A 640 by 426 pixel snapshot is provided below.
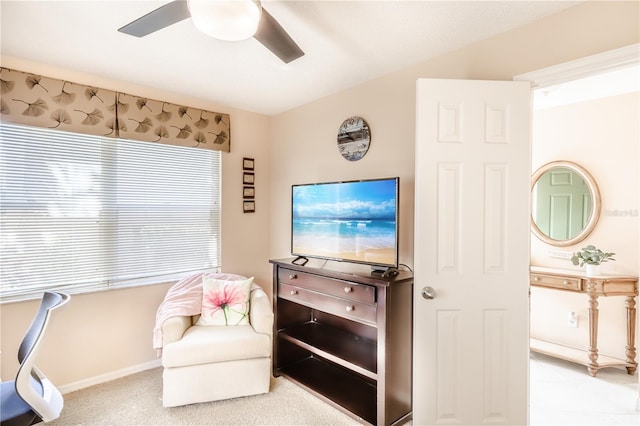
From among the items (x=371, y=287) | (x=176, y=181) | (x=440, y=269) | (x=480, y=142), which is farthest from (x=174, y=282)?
(x=480, y=142)

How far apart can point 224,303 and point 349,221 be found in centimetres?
122

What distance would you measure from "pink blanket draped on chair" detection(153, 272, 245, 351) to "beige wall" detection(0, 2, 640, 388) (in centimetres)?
31

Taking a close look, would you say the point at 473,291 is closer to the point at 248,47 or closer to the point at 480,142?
the point at 480,142

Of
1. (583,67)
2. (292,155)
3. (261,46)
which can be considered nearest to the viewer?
(583,67)

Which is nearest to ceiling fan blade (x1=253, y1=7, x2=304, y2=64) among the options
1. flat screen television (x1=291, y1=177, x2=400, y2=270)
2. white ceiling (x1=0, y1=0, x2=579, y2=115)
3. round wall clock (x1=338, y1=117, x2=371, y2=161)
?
white ceiling (x1=0, y1=0, x2=579, y2=115)

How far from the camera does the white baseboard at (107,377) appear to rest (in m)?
2.47

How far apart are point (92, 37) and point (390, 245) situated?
2.31 meters

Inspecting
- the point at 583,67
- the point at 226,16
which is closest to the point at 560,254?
the point at 583,67

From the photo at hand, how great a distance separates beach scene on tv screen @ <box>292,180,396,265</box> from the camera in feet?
7.11

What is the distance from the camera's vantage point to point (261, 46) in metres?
2.11

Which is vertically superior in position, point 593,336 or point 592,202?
point 592,202

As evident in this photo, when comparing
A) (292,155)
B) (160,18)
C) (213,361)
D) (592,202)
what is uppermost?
(160,18)

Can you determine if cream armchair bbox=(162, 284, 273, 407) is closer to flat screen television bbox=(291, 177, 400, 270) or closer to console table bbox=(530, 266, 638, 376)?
flat screen television bbox=(291, 177, 400, 270)

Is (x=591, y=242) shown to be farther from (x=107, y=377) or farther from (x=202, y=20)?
(x=107, y=377)
